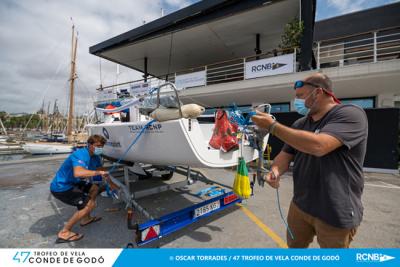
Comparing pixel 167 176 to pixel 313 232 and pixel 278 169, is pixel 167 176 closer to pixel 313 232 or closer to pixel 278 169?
pixel 278 169

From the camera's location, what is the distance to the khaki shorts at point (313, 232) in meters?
1.45

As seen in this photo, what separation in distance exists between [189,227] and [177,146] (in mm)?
1466

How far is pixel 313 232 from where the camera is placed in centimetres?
173


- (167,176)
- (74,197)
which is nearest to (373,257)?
(74,197)

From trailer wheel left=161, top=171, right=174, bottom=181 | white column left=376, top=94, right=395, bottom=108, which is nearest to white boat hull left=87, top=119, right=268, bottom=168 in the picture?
trailer wheel left=161, top=171, right=174, bottom=181

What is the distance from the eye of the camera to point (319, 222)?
1510 mm

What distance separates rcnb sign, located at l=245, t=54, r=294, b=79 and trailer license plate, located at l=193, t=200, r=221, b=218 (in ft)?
21.0

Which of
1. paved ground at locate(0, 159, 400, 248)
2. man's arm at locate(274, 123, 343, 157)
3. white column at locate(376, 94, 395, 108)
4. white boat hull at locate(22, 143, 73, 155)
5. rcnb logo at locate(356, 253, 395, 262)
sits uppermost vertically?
white column at locate(376, 94, 395, 108)

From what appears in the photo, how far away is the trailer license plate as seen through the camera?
2.87 m

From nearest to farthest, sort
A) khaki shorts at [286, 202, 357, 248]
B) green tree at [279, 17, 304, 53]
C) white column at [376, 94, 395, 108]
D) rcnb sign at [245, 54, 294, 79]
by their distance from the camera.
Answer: khaki shorts at [286, 202, 357, 248], rcnb sign at [245, 54, 294, 79], green tree at [279, 17, 304, 53], white column at [376, 94, 395, 108]

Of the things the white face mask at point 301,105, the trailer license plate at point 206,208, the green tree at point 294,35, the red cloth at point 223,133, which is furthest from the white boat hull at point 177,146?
the green tree at point 294,35

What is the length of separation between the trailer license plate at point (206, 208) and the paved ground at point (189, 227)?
31cm

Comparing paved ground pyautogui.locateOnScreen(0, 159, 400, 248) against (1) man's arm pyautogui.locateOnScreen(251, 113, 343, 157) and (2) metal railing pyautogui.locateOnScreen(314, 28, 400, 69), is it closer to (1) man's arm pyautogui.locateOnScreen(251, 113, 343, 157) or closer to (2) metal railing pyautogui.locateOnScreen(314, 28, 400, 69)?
(1) man's arm pyautogui.locateOnScreen(251, 113, 343, 157)

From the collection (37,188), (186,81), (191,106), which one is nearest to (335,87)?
(186,81)
